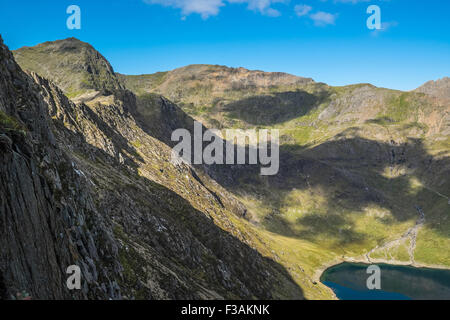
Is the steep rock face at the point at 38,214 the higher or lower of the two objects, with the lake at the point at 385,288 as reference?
higher

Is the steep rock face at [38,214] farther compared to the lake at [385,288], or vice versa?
the lake at [385,288]

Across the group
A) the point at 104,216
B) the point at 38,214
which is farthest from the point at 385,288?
the point at 38,214

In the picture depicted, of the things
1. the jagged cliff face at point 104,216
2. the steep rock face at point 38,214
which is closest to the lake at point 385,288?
the jagged cliff face at point 104,216

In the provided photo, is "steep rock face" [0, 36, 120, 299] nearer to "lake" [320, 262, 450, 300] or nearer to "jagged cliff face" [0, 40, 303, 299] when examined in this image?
"jagged cliff face" [0, 40, 303, 299]

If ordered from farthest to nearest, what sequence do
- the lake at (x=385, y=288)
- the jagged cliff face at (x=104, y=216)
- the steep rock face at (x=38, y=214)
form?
the lake at (x=385, y=288), the jagged cliff face at (x=104, y=216), the steep rock face at (x=38, y=214)

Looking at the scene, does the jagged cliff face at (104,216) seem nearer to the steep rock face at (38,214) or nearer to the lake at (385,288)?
the steep rock face at (38,214)

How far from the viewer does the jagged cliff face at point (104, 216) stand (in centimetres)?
2131

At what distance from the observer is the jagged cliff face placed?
69.9ft

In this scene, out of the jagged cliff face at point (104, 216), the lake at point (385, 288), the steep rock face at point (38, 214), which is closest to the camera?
the steep rock face at point (38, 214)

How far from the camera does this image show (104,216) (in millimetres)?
57438

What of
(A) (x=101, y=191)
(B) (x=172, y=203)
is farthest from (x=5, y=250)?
(B) (x=172, y=203)

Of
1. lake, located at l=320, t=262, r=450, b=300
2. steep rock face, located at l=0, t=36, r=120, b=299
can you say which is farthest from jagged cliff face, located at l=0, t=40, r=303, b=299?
lake, located at l=320, t=262, r=450, b=300
